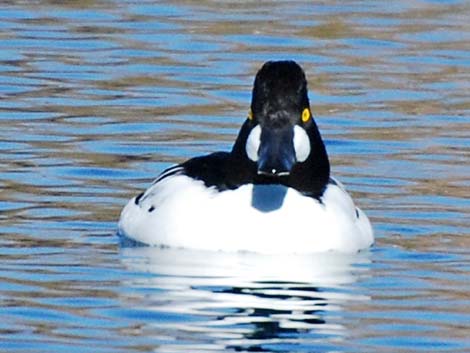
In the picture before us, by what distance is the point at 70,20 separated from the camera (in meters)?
22.1

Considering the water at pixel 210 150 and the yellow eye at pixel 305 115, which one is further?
the yellow eye at pixel 305 115

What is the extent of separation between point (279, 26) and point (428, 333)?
11011 millimetres

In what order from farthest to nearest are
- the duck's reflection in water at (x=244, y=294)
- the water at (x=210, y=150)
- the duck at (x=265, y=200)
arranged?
the duck at (x=265, y=200), the water at (x=210, y=150), the duck's reflection in water at (x=244, y=294)

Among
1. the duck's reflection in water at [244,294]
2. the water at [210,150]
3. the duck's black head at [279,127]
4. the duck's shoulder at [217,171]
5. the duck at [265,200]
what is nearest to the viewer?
the duck's reflection in water at [244,294]

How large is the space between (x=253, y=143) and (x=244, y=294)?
47.1 inches

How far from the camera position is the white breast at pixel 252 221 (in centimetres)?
1321

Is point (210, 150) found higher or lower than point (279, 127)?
lower

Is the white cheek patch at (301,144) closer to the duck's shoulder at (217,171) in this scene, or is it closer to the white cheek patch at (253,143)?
the white cheek patch at (253,143)

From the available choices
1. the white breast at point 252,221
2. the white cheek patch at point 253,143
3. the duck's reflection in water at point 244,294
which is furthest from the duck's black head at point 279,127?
the duck's reflection in water at point 244,294

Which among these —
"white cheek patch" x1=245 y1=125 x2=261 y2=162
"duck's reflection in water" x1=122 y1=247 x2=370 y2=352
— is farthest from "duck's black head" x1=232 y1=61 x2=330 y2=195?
"duck's reflection in water" x1=122 y1=247 x2=370 y2=352

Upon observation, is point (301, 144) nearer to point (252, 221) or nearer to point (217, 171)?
point (252, 221)

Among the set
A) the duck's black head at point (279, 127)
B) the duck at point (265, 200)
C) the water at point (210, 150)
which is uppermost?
the duck's black head at point (279, 127)

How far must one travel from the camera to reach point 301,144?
43.3 ft

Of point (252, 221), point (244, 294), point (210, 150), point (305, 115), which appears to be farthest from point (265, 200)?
point (210, 150)
